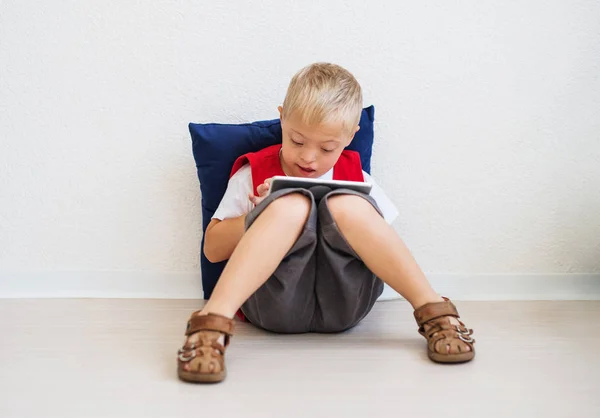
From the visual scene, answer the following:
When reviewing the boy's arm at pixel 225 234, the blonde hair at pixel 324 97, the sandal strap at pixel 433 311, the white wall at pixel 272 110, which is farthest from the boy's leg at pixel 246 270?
the white wall at pixel 272 110

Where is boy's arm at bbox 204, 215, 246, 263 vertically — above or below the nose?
below

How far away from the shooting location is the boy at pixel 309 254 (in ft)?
5.00

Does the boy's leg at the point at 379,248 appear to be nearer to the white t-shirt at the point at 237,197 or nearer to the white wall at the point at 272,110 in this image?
the white t-shirt at the point at 237,197

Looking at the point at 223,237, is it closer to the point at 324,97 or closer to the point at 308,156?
the point at 308,156

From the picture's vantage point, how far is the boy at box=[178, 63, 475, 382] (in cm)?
152

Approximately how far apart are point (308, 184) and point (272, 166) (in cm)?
28

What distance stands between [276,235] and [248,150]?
474 mm

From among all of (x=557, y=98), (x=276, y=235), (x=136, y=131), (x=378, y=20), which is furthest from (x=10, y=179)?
(x=557, y=98)

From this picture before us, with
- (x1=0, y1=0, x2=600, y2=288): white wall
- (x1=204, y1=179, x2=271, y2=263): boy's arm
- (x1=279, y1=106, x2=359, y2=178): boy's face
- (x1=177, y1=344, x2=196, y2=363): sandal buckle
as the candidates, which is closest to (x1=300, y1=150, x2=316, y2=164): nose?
(x1=279, y1=106, x2=359, y2=178): boy's face

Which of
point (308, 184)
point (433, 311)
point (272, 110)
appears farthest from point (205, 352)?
point (272, 110)

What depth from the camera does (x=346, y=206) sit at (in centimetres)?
157

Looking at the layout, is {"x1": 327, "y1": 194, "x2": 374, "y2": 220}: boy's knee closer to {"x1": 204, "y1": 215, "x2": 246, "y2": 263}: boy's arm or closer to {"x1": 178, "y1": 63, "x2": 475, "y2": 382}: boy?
{"x1": 178, "y1": 63, "x2": 475, "y2": 382}: boy

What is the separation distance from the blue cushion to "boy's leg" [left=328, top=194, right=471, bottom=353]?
429mm

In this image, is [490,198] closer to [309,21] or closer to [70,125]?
[309,21]
